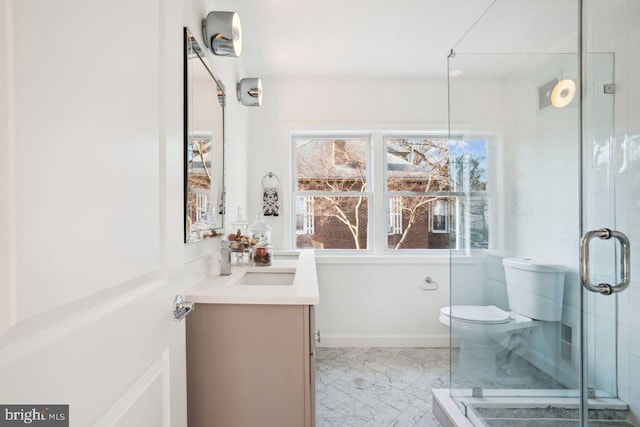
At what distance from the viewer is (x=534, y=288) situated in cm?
168

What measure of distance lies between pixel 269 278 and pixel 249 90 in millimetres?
1393

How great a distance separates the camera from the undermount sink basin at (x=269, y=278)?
1870 mm

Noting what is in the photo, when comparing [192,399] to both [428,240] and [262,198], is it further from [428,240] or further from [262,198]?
[428,240]

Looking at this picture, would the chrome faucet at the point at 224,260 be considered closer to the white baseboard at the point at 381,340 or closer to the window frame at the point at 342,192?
the window frame at the point at 342,192

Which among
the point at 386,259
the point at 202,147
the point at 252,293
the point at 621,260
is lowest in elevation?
the point at 386,259

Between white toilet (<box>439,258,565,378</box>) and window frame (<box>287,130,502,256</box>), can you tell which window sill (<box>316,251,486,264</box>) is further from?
white toilet (<box>439,258,565,378</box>)

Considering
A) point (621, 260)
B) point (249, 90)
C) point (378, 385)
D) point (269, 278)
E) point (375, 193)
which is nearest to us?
point (621, 260)

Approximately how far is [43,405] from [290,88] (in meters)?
2.92

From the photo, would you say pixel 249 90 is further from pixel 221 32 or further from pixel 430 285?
pixel 430 285

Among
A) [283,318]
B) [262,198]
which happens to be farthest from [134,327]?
[262,198]

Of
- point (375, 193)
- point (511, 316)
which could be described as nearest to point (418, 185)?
point (375, 193)

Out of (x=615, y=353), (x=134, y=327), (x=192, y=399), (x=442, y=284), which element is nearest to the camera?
(x=134, y=327)

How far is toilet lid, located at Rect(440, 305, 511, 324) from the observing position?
180cm

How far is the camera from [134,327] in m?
0.66
